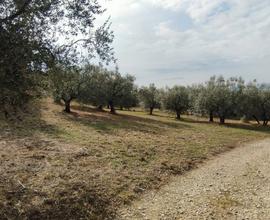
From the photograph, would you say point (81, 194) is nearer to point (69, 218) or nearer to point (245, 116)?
point (69, 218)

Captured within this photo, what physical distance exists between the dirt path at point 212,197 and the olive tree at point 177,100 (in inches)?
1888

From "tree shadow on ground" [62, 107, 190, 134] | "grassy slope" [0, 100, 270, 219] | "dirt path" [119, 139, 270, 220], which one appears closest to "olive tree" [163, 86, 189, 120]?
"tree shadow on ground" [62, 107, 190, 134]

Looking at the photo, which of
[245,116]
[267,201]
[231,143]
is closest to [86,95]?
[231,143]

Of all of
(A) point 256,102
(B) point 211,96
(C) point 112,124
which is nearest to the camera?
(C) point 112,124

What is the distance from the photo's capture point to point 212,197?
14234 millimetres

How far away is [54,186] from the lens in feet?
44.4

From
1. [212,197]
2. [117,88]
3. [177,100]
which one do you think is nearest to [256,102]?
[177,100]

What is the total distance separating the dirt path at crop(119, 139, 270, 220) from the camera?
1214 cm

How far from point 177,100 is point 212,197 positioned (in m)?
55.5

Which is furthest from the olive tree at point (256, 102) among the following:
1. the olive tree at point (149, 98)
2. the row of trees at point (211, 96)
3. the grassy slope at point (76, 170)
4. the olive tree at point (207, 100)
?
the grassy slope at point (76, 170)

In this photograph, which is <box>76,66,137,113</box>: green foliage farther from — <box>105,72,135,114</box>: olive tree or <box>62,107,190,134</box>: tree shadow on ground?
<box>62,107,190,134</box>: tree shadow on ground

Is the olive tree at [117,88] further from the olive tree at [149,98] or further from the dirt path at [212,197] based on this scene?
the dirt path at [212,197]

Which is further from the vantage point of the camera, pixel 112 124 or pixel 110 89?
pixel 110 89

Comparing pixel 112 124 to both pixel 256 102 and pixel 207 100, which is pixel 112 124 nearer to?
pixel 207 100
